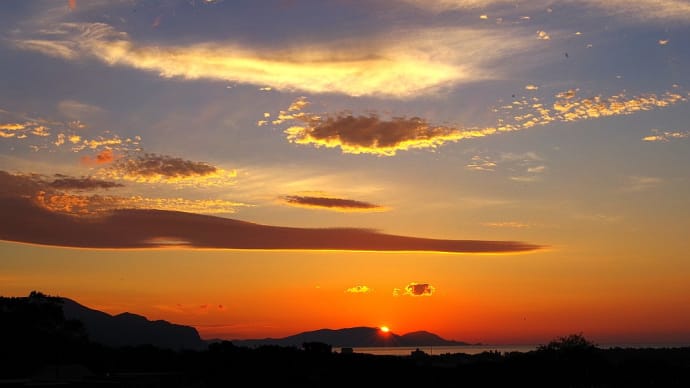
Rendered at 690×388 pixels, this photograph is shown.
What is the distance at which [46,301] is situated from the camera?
10762 cm

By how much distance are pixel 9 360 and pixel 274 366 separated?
23.9m

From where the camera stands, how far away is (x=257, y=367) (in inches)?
2842

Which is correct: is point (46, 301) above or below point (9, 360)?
above

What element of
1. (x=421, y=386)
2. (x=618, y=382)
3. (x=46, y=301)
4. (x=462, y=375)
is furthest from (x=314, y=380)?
(x=46, y=301)

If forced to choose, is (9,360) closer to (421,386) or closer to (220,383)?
(220,383)

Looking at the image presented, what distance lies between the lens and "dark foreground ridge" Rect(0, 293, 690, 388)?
194 feet

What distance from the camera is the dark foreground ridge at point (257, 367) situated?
59.2 meters

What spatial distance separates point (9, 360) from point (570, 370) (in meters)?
51.5

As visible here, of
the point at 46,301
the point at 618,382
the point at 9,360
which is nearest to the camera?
the point at 618,382

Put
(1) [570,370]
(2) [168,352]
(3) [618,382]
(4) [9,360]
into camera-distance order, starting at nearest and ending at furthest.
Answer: (3) [618,382]
(4) [9,360]
(1) [570,370]
(2) [168,352]

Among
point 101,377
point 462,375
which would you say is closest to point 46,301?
point 101,377

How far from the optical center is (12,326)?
93.6m

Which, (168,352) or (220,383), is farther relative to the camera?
(168,352)

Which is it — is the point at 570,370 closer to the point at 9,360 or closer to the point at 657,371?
the point at 657,371
